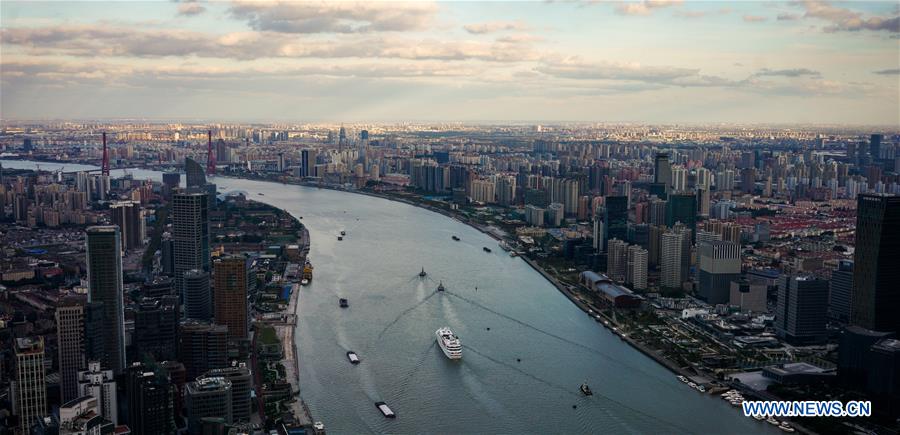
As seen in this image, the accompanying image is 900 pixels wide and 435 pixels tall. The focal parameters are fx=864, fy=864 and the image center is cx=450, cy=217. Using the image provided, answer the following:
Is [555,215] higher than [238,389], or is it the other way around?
[555,215]

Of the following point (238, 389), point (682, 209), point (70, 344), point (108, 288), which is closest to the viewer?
point (238, 389)

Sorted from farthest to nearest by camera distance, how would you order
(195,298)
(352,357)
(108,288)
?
(195,298)
(352,357)
(108,288)

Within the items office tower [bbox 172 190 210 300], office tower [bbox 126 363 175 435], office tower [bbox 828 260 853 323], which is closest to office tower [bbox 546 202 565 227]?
office tower [bbox 828 260 853 323]

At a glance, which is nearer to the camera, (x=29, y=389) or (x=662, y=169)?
(x=29, y=389)

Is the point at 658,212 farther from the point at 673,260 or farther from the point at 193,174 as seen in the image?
the point at 193,174

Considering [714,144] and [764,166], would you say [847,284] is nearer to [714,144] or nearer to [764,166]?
[764,166]

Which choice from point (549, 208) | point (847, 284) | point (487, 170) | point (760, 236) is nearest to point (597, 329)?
point (847, 284)

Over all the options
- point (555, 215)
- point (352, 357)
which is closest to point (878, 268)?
point (352, 357)
